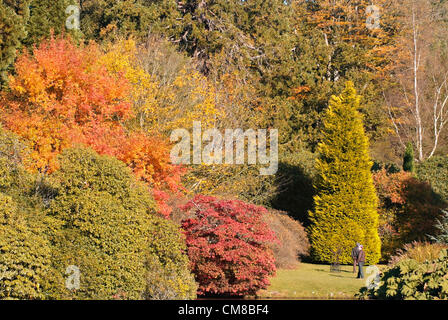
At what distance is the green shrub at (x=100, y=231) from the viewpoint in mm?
10586

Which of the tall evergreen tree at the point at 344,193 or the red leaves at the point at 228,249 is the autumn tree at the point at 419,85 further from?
the red leaves at the point at 228,249

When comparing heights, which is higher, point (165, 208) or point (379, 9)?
point (379, 9)

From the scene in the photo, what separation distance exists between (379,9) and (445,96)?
682 centimetres

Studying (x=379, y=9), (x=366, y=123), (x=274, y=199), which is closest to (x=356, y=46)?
(x=379, y=9)

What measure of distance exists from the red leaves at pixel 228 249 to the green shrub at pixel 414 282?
3690 millimetres

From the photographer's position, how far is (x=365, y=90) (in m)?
31.9

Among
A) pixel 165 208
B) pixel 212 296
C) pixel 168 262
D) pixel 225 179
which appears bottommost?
pixel 212 296

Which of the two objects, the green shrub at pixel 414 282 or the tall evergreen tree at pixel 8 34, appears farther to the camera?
the tall evergreen tree at pixel 8 34

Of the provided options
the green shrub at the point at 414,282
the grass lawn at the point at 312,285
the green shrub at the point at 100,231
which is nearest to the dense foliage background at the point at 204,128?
the green shrub at the point at 100,231

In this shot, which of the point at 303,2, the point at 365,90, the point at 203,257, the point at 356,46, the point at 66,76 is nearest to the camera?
the point at 203,257

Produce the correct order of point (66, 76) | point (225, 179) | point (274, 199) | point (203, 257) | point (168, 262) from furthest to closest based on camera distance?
point (274, 199)
point (225, 179)
point (66, 76)
point (203, 257)
point (168, 262)

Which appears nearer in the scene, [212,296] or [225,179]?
[212,296]

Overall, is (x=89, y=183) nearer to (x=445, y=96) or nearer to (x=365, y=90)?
(x=365, y=90)

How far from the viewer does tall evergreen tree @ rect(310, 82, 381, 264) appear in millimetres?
20094
